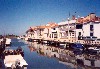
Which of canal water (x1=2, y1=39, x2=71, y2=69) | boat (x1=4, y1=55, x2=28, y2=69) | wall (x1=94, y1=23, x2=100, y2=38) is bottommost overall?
canal water (x1=2, y1=39, x2=71, y2=69)

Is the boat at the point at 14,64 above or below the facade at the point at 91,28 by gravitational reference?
below

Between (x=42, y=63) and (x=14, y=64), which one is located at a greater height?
(x=14, y=64)

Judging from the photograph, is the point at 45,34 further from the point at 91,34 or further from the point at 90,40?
the point at 90,40

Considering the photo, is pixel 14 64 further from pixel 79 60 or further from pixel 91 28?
pixel 91 28

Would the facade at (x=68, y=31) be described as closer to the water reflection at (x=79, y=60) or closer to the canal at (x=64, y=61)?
the water reflection at (x=79, y=60)

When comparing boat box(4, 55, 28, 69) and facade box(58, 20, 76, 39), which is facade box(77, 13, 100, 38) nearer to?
facade box(58, 20, 76, 39)

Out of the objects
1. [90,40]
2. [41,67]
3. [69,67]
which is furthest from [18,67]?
[90,40]

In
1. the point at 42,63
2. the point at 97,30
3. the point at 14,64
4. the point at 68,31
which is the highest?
the point at 68,31

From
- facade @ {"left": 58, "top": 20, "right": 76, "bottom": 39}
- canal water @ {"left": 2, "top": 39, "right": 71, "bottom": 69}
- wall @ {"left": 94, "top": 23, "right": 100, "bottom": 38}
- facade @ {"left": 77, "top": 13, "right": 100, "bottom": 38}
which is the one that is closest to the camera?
canal water @ {"left": 2, "top": 39, "right": 71, "bottom": 69}

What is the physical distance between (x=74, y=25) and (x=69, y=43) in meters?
7.74

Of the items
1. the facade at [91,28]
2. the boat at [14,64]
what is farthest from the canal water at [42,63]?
the facade at [91,28]

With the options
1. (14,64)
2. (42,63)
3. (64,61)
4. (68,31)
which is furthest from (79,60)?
(68,31)

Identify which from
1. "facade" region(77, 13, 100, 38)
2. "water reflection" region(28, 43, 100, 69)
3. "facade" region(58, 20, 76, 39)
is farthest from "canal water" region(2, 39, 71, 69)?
"facade" region(58, 20, 76, 39)

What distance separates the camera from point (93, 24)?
115 ft
